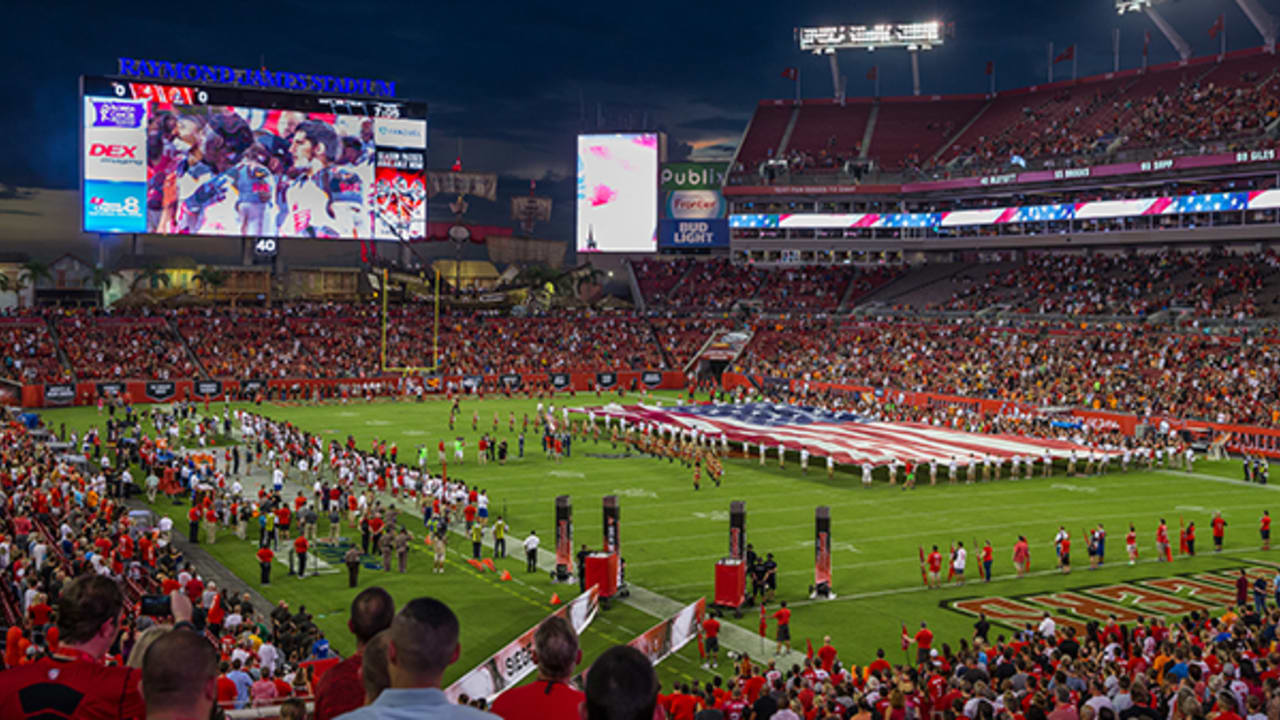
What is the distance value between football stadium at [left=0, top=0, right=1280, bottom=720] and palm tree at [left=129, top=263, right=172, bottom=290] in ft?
1.39

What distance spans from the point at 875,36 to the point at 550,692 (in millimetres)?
92549

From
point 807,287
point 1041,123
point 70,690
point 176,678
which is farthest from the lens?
point 807,287

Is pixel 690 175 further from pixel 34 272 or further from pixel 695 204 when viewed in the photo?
pixel 34 272

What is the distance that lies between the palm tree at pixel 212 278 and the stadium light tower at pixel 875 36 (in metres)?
49.1

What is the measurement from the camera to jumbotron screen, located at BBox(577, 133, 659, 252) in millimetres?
90562

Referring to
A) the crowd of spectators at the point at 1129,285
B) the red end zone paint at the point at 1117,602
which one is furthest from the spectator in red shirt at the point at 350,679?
the crowd of spectators at the point at 1129,285

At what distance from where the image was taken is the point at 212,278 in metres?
80.2

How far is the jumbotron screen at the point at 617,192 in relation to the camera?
90.6 meters

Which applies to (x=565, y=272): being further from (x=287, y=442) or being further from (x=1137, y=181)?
(x=287, y=442)

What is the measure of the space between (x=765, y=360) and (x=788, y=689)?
5750 centimetres

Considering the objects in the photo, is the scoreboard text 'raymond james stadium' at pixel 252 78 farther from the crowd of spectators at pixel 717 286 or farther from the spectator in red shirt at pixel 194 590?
the spectator in red shirt at pixel 194 590

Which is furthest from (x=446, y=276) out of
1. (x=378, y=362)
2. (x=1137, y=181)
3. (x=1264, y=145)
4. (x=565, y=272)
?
(x=1264, y=145)

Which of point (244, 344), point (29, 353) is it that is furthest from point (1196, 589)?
point (29, 353)

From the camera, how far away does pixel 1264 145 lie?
6031 cm
